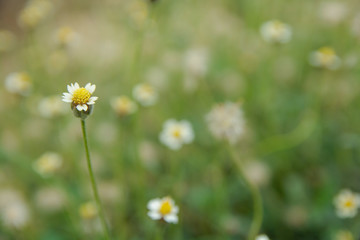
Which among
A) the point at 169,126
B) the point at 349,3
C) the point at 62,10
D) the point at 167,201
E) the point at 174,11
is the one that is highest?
the point at 62,10

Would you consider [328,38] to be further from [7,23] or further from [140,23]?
[7,23]

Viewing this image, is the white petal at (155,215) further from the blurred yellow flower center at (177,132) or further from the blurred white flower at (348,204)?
the blurred white flower at (348,204)

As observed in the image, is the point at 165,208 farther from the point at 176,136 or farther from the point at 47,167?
the point at 47,167

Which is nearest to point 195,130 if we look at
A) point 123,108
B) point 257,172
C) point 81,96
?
point 257,172

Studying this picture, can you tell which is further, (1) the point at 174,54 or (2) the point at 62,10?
(2) the point at 62,10

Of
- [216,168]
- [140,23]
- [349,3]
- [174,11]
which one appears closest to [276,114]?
[216,168]

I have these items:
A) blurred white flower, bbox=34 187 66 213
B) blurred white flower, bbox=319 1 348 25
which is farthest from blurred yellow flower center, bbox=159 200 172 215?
blurred white flower, bbox=319 1 348 25

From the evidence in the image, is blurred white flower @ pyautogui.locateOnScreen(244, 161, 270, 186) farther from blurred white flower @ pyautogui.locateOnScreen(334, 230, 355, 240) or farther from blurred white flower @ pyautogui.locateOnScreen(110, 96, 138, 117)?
blurred white flower @ pyautogui.locateOnScreen(110, 96, 138, 117)
